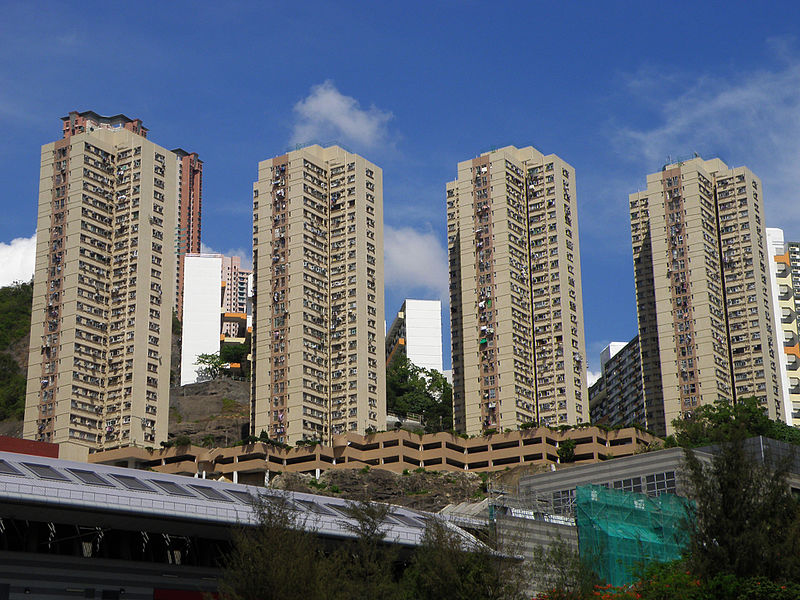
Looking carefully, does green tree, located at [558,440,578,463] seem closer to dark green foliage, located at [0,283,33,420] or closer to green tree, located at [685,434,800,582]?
dark green foliage, located at [0,283,33,420]

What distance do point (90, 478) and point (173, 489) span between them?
13.2 feet

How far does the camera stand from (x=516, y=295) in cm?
14925

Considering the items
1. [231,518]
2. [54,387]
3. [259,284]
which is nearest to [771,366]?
[259,284]

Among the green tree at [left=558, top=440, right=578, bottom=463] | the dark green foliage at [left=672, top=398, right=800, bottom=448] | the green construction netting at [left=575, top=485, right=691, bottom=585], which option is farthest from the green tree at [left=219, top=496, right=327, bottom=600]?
the green tree at [left=558, top=440, right=578, bottom=463]

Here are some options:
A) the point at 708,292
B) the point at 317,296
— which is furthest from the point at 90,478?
the point at 708,292

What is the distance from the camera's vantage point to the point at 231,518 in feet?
157

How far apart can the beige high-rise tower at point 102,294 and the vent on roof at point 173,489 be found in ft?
266

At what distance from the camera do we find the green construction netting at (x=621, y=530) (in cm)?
5941

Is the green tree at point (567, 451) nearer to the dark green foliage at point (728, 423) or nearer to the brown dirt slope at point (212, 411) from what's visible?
the dark green foliage at point (728, 423)

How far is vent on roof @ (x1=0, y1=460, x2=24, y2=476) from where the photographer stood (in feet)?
148

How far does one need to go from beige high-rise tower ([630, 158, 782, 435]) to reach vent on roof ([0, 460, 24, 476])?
115 metres

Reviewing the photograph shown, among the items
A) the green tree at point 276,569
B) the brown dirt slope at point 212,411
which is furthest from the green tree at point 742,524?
the brown dirt slope at point 212,411

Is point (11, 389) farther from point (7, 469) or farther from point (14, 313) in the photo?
point (7, 469)

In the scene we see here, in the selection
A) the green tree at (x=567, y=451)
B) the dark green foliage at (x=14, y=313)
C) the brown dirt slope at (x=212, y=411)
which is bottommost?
the green tree at (x=567, y=451)
